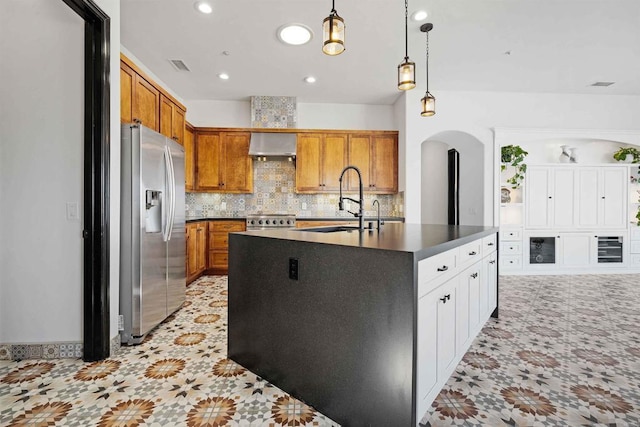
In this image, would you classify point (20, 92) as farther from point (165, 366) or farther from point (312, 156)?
point (312, 156)

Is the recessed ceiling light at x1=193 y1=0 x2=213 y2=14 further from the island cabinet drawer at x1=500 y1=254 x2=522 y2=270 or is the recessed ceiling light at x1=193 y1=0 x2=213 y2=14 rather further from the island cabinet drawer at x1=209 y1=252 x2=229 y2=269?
the island cabinet drawer at x1=500 y1=254 x2=522 y2=270

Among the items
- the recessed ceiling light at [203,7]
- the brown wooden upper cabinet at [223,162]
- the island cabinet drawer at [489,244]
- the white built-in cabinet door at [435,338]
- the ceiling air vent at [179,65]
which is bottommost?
the white built-in cabinet door at [435,338]

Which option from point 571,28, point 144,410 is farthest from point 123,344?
point 571,28

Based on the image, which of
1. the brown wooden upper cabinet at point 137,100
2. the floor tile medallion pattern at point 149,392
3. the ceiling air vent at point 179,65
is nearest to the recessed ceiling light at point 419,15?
the brown wooden upper cabinet at point 137,100

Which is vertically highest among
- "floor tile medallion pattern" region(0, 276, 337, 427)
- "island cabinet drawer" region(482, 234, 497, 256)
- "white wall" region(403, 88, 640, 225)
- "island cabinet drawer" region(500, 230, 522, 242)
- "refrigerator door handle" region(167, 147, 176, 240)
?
"white wall" region(403, 88, 640, 225)

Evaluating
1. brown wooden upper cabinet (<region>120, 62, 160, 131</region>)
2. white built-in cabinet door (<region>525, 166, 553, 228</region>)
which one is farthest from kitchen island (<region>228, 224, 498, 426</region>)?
white built-in cabinet door (<region>525, 166, 553, 228</region>)

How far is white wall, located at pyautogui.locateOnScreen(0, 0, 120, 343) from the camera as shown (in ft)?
6.93

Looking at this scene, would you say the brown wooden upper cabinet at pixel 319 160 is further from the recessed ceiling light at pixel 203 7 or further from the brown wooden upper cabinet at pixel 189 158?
the recessed ceiling light at pixel 203 7

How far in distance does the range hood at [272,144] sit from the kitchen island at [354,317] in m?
3.12

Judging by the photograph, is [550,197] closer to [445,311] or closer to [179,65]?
[445,311]

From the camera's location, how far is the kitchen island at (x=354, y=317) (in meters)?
1.23

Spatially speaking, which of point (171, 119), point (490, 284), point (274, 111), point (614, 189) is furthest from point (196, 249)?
point (614, 189)

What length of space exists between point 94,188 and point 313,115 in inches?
155

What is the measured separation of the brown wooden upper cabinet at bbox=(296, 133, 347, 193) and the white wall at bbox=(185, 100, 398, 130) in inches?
14.5
